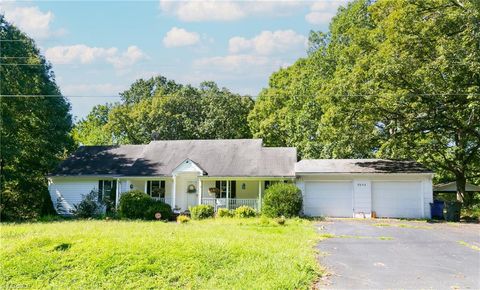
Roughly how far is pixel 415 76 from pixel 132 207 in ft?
52.2

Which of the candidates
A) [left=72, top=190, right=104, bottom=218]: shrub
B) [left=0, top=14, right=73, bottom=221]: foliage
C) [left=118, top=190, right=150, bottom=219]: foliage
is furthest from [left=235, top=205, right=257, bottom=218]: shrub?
[left=0, top=14, right=73, bottom=221]: foliage

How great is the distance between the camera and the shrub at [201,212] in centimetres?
2362

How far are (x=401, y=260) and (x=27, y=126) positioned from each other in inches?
1023

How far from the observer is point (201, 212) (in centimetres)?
2369

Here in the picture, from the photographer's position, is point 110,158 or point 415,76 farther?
point 110,158

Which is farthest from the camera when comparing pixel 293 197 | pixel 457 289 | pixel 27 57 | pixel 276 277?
pixel 27 57

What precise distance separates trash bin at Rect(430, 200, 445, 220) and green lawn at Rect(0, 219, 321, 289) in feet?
45.5

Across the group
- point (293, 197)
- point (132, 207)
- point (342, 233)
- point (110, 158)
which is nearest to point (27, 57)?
point (110, 158)

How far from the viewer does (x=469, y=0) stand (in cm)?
2152

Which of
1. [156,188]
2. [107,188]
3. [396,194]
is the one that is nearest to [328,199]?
[396,194]

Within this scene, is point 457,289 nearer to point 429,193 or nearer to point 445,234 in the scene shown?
point 445,234

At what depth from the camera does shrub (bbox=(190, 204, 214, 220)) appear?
23.6 metres

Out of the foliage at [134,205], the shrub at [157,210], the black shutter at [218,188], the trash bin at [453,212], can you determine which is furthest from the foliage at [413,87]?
the foliage at [134,205]

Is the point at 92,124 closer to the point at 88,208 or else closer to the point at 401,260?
the point at 88,208
